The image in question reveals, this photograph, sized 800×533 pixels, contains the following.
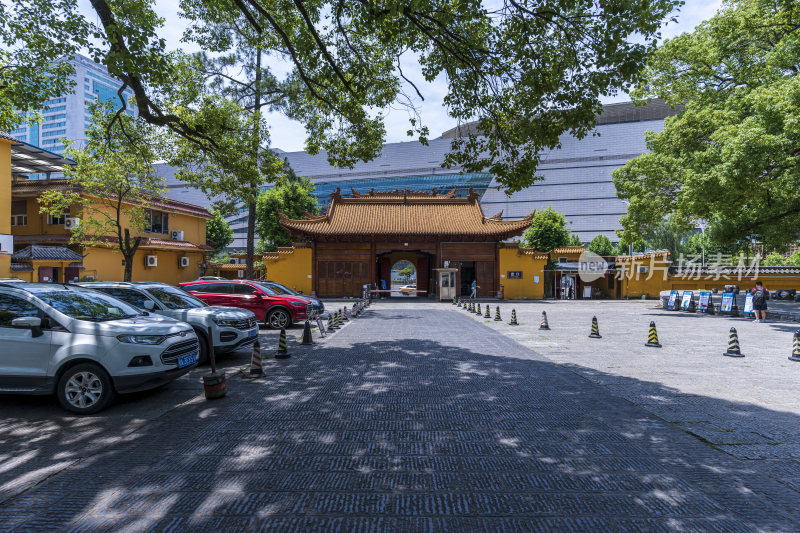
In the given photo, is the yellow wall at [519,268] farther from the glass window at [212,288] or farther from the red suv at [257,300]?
the glass window at [212,288]

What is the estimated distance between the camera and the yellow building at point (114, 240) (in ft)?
75.5

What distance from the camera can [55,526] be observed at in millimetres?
2771

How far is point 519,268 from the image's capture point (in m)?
30.0

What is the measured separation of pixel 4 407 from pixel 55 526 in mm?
3865

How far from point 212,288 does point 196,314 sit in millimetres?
5227

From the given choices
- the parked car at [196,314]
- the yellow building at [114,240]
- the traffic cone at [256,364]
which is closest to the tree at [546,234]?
the yellow building at [114,240]

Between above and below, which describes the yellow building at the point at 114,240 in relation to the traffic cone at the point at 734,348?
above

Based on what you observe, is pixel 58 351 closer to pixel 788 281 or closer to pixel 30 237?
pixel 30 237

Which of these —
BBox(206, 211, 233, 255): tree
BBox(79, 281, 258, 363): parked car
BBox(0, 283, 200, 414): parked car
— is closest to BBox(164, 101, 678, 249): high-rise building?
BBox(206, 211, 233, 255): tree

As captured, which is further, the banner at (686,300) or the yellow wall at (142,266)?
the yellow wall at (142,266)

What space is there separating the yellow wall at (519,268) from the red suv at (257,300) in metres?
19.7

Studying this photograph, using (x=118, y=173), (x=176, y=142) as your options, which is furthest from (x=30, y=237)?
(x=176, y=142)

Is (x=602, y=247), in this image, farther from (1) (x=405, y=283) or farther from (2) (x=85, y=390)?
(2) (x=85, y=390)

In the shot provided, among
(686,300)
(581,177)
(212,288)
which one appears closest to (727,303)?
(686,300)
